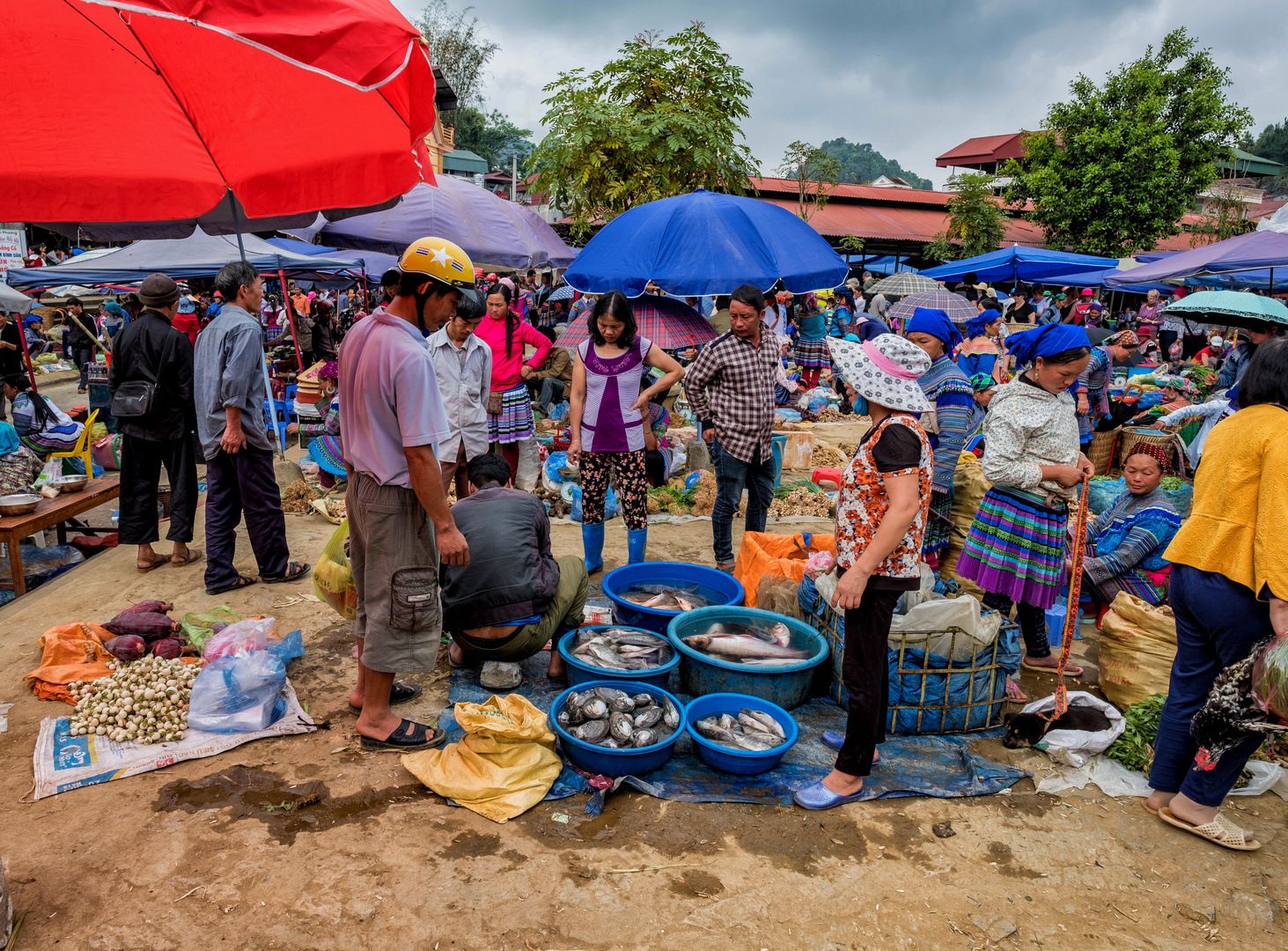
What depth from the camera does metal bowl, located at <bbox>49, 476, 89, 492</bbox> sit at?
5449mm

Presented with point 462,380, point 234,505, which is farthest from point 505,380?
point 234,505

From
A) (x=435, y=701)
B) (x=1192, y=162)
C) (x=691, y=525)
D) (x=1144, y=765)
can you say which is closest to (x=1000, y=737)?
(x=1144, y=765)

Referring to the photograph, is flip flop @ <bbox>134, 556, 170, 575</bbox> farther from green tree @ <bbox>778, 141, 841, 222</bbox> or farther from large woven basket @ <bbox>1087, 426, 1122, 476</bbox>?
green tree @ <bbox>778, 141, 841, 222</bbox>

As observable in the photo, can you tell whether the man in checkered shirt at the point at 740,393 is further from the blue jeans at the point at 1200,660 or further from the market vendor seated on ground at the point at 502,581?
the blue jeans at the point at 1200,660

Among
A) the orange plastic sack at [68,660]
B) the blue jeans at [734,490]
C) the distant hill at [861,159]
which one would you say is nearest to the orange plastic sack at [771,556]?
the blue jeans at [734,490]

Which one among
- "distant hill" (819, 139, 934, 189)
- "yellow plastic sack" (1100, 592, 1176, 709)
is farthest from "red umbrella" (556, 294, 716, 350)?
"distant hill" (819, 139, 934, 189)

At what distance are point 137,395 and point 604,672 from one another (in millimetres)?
3581

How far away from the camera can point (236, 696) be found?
3.33 meters

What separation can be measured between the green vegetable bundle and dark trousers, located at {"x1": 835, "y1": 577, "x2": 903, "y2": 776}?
1255mm

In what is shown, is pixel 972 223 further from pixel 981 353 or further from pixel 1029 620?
pixel 1029 620

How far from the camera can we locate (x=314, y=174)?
2.20 metres

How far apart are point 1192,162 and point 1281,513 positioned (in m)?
25.1

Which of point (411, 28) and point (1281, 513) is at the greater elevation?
point (411, 28)

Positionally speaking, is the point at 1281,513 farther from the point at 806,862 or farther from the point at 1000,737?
the point at 806,862
